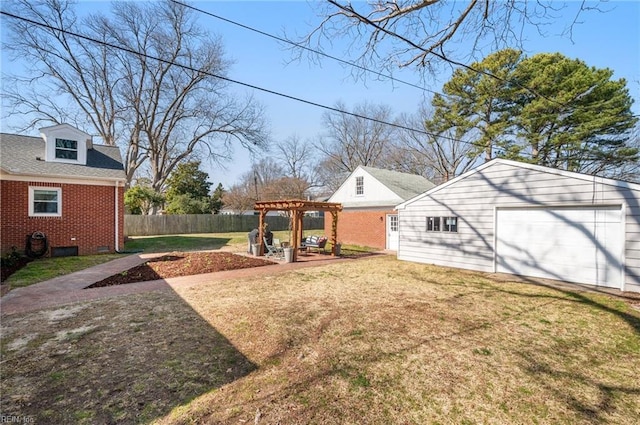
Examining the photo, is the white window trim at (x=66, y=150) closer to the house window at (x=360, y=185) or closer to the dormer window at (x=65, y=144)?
the dormer window at (x=65, y=144)

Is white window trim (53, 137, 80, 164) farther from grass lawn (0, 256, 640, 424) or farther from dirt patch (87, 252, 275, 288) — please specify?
grass lawn (0, 256, 640, 424)

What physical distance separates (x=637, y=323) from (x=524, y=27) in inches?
221

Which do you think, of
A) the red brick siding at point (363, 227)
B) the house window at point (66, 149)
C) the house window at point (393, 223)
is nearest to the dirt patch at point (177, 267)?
the house window at point (66, 149)

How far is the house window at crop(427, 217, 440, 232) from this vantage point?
1115 centimetres

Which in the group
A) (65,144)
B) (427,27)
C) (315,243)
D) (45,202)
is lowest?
(315,243)

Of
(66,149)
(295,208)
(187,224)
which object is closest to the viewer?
(295,208)

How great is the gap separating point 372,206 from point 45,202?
14418 millimetres

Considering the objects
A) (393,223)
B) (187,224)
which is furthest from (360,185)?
(187,224)

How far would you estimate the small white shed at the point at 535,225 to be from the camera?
7312 mm

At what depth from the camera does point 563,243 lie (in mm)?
8211

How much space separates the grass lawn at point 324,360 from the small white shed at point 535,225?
1.57 meters

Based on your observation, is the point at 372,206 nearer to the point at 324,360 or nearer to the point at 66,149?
the point at 324,360

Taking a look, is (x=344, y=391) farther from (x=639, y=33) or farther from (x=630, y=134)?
(x=630, y=134)

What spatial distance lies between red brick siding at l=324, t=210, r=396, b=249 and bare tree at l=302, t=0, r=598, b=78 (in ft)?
32.8
